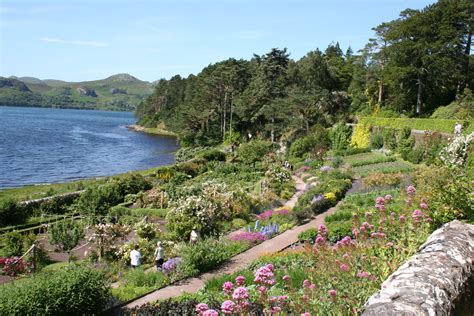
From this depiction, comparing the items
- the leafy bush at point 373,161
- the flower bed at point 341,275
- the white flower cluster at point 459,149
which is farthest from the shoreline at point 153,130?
the flower bed at point 341,275

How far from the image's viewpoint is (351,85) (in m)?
57.6

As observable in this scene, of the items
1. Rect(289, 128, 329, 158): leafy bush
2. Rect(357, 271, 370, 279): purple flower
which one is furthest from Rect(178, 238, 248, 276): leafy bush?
Rect(289, 128, 329, 158): leafy bush

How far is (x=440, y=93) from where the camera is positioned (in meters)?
42.7

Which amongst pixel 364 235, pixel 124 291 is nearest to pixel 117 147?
pixel 124 291

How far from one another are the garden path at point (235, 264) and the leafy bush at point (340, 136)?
21.8 meters

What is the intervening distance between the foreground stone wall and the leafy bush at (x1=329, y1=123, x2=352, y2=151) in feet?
113

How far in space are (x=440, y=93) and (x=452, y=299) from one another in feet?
145

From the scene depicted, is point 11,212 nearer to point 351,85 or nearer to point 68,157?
point 68,157

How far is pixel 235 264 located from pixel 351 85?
1964 inches

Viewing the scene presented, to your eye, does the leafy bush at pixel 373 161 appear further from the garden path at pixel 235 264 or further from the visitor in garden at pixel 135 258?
→ the visitor in garden at pixel 135 258

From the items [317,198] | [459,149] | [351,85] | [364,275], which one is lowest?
[317,198]

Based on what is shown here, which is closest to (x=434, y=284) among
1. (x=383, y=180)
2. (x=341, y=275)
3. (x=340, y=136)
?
(x=341, y=275)

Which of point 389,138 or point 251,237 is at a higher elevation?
point 389,138

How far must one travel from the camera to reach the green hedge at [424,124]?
25062 millimetres
